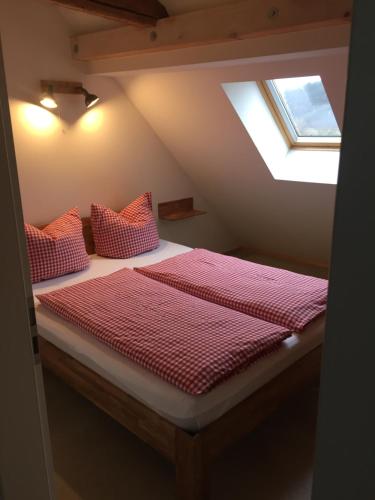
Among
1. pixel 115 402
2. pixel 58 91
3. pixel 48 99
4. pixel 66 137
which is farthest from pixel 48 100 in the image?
pixel 115 402

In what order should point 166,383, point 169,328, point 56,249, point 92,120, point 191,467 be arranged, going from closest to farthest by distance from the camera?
point 191,467, point 166,383, point 169,328, point 56,249, point 92,120

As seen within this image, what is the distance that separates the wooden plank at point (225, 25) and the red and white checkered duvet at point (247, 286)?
4.60 ft

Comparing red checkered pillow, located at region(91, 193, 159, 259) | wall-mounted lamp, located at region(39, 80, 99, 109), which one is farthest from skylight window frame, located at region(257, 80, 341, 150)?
red checkered pillow, located at region(91, 193, 159, 259)

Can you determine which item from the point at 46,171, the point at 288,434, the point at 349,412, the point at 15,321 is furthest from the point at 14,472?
the point at 46,171

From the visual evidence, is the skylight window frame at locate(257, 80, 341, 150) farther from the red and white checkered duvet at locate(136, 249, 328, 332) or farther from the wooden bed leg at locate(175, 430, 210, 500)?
the wooden bed leg at locate(175, 430, 210, 500)

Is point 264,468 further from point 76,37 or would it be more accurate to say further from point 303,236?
point 76,37

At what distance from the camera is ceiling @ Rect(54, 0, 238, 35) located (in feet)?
7.36

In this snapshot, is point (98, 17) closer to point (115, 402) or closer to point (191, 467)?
point (115, 402)

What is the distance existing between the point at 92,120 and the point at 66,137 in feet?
0.91

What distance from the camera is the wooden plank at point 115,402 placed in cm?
175

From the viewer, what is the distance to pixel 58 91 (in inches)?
124

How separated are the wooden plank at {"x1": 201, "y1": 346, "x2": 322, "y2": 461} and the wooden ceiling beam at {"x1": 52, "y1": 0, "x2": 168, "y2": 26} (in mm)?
2027

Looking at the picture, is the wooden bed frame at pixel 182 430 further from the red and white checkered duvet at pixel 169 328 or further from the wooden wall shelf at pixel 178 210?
the wooden wall shelf at pixel 178 210

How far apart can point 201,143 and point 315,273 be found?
5.62 feet
